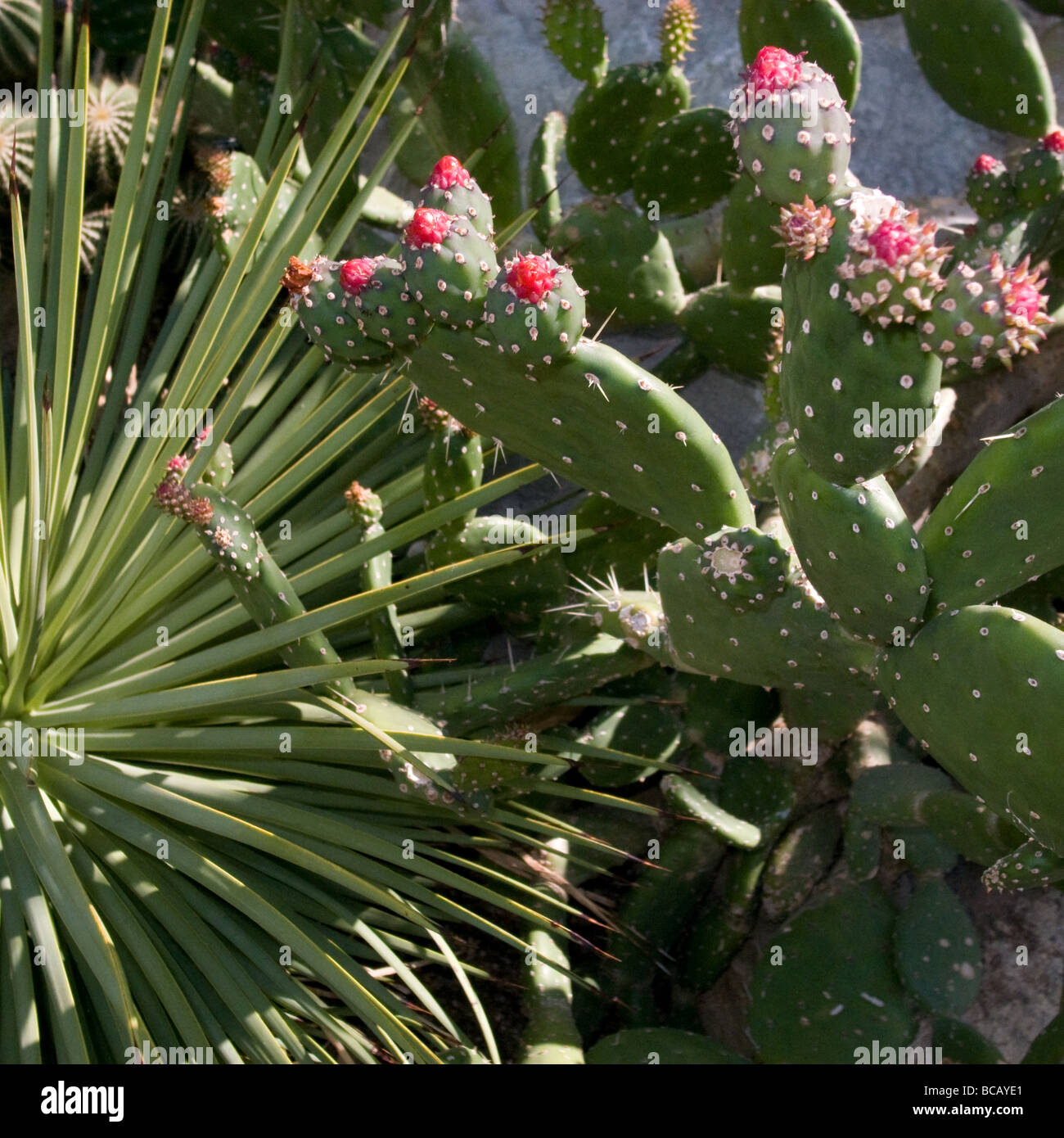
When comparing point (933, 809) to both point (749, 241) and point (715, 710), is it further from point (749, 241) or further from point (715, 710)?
point (749, 241)

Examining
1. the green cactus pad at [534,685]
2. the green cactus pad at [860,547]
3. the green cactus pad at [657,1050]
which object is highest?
the green cactus pad at [860,547]

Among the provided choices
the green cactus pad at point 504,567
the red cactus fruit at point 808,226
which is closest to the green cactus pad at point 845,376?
the red cactus fruit at point 808,226

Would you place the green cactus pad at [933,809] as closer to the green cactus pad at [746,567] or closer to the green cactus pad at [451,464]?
the green cactus pad at [746,567]

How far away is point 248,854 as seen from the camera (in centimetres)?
206

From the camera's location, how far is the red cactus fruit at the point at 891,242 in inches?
45.2

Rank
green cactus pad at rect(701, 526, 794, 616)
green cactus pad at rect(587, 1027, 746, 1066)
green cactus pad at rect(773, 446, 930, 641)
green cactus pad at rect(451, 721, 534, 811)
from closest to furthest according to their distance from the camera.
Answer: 1. green cactus pad at rect(773, 446, 930, 641)
2. green cactus pad at rect(701, 526, 794, 616)
3. green cactus pad at rect(451, 721, 534, 811)
4. green cactus pad at rect(587, 1027, 746, 1066)

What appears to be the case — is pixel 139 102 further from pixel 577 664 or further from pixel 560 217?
pixel 577 664

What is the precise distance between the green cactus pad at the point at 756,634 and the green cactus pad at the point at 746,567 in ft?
0.12

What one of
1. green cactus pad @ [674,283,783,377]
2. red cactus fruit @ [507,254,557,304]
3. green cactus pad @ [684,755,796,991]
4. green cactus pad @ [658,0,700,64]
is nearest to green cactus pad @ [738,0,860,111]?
green cactus pad @ [658,0,700,64]

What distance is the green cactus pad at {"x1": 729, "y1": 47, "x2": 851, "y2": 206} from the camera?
1.20 metres

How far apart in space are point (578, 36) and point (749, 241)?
609 mm

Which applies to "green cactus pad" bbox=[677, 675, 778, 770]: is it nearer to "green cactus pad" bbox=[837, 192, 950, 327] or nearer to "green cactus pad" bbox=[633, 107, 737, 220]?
"green cactus pad" bbox=[633, 107, 737, 220]

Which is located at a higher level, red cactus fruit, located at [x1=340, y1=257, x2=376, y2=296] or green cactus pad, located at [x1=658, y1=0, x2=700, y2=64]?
green cactus pad, located at [x1=658, y1=0, x2=700, y2=64]

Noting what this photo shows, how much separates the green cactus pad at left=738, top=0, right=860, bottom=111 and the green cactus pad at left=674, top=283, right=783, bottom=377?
0.47 m
